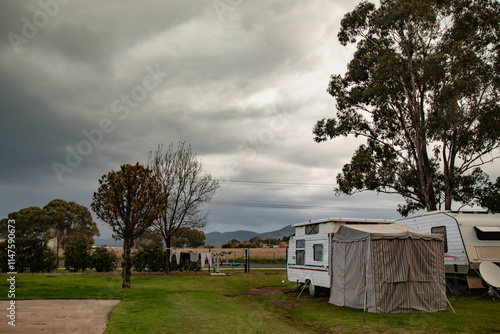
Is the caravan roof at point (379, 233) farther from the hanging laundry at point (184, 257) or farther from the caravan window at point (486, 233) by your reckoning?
the hanging laundry at point (184, 257)

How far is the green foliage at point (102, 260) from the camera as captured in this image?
2633 centimetres

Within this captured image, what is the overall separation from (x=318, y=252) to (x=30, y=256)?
18452 mm

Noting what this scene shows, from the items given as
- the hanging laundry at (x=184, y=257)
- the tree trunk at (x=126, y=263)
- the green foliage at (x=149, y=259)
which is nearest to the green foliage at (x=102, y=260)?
the green foliage at (x=149, y=259)

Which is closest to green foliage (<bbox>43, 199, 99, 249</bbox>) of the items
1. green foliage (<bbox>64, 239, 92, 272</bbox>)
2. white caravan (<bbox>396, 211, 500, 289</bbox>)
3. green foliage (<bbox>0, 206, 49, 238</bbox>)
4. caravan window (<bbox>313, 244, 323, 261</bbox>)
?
green foliage (<bbox>0, 206, 49, 238</bbox>)

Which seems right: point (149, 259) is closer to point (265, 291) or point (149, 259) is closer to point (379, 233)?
point (265, 291)

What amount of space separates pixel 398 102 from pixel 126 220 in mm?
18227

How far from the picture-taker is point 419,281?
11438 mm

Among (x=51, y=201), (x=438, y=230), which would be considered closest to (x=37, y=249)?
(x=438, y=230)

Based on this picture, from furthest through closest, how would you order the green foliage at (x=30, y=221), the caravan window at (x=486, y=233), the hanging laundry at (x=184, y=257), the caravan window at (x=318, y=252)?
the green foliage at (x=30, y=221) < the hanging laundry at (x=184, y=257) < the caravan window at (x=486, y=233) < the caravan window at (x=318, y=252)

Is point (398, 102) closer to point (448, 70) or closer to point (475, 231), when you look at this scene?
point (448, 70)

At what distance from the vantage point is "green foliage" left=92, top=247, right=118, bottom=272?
1037 inches

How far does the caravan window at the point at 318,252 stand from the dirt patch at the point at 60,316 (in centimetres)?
735

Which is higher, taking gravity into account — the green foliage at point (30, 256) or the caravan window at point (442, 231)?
the caravan window at point (442, 231)

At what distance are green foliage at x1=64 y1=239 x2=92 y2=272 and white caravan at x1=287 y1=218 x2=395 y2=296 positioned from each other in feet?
51.7
